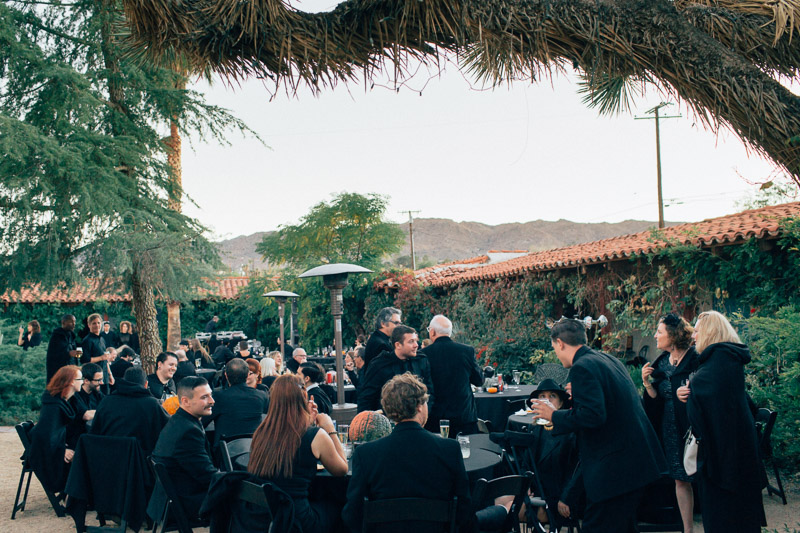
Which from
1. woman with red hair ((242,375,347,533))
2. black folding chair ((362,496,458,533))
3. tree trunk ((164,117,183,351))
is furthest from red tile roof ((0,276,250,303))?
black folding chair ((362,496,458,533))

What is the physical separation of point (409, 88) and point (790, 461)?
560 centimetres

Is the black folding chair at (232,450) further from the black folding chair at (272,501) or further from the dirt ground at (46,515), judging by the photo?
the dirt ground at (46,515)

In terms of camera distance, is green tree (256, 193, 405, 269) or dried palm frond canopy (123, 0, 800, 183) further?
green tree (256, 193, 405, 269)

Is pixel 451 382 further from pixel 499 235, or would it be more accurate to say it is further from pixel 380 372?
pixel 499 235

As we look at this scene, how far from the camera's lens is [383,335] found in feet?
22.0

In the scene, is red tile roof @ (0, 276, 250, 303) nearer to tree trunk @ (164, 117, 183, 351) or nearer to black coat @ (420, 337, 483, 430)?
tree trunk @ (164, 117, 183, 351)

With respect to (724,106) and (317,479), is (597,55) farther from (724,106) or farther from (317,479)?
(317,479)

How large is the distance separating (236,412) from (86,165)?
7.81 m

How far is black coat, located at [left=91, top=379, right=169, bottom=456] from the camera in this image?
5.53 meters

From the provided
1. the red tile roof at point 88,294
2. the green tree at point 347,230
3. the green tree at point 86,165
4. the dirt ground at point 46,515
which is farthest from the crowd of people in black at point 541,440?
the green tree at point 347,230

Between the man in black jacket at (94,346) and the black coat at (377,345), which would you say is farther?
the man in black jacket at (94,346)

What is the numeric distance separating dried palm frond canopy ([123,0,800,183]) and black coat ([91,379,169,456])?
2.86 meters

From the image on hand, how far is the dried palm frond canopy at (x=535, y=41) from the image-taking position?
4457mm

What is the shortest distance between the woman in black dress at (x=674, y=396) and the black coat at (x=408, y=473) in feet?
7.67
